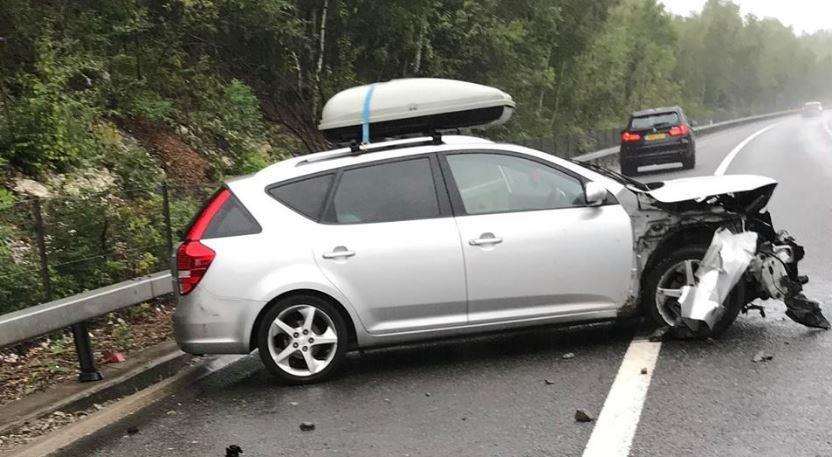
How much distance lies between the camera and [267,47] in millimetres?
18016

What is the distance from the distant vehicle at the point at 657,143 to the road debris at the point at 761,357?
19365 mm

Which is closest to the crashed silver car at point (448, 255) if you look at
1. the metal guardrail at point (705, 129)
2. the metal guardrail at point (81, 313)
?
the metal guardrail at point (81, 313)

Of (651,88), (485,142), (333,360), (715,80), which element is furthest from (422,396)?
(715,80)

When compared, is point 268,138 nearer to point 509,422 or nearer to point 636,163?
point 636,163

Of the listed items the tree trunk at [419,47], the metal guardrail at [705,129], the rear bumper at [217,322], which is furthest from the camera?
the metal guardrail at [705,129]

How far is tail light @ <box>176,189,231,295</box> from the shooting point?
20.6 feet

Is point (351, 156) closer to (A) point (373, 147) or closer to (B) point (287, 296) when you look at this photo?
(A) point (373, 147)

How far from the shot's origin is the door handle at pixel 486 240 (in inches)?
250

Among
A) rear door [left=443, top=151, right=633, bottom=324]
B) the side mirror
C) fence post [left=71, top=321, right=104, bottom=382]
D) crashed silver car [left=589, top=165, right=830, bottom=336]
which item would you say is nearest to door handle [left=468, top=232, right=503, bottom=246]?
rear door [left=443, top=151, right=633, bottom=324]

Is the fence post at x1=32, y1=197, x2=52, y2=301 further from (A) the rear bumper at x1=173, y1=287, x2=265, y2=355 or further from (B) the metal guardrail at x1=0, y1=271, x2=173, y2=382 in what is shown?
(A) the rear bumper at x1=173, y1=287, x2=265, y2=355

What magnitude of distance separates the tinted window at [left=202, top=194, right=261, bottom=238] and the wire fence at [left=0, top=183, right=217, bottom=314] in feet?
6.12

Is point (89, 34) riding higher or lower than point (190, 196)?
higher

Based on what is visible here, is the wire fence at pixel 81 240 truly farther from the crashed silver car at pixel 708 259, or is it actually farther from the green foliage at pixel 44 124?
the crashed silver car at pixel 708 259

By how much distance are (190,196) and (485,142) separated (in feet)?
13.9
